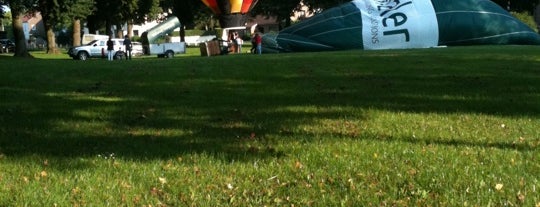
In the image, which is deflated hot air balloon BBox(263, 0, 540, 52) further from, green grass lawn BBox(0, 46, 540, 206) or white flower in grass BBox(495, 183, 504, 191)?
white flower in grass BBox(495, 183, 504, 191)

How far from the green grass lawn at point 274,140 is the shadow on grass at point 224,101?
0.11 ft

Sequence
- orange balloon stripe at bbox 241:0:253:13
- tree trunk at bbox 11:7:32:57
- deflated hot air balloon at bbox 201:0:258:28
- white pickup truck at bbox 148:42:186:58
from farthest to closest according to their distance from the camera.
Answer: white pickup truck at bbox 148:42:186:58 < tree trunk at bbox 11:7:32:57 < orange balloon stripe at bbox 241:0:253:13 < deflated hot air balloon at bbox 201:0:258:28

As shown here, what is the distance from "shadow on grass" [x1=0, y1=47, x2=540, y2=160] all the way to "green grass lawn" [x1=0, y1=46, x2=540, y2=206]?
3cm

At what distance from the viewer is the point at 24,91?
11.2 metres

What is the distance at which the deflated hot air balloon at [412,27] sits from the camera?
27.2 meters

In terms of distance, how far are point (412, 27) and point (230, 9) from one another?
567 inches

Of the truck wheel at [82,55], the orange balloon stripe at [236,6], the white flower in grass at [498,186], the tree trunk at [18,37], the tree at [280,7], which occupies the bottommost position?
the truck wheel at [82,55]

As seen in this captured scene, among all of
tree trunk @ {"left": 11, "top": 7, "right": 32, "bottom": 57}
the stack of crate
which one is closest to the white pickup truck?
tree trunk @ {"left": 11, "top": 7, "right": 32, "bottom": 57}

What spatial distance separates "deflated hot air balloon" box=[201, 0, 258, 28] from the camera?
124 ft

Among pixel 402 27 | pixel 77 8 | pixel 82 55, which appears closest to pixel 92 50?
pixel 82 55

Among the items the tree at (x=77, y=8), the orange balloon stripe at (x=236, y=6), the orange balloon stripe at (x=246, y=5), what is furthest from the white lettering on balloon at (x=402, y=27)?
the tree at (x=77, y=8)

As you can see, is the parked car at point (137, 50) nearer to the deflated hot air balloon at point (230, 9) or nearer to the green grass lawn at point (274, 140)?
the deflated hot air balloon at point (230, 9)

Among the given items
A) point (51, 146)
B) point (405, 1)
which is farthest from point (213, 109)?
point (405, 1)

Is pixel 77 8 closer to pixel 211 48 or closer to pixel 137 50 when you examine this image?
pixel 137 50
